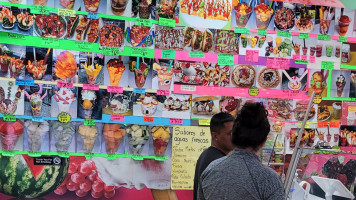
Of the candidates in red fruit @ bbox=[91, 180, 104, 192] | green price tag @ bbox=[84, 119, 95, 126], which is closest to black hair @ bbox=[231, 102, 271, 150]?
green price tag @ bbox=[84, 119, 95, 126]

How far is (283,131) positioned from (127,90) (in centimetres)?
160

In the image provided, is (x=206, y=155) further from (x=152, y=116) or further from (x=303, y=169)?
(x=152, y=116)

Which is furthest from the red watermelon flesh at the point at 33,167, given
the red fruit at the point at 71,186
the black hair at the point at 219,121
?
the black hair at the point at 219,121

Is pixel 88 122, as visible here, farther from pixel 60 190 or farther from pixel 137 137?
pixel 60 190

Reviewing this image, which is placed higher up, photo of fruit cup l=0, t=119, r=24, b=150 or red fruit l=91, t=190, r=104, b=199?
photo of fruit cup l=0, t=119, r=24, b=150

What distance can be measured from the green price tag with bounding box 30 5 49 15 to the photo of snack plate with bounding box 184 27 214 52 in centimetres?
126

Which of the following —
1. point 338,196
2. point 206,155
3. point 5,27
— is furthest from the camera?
point 5,27

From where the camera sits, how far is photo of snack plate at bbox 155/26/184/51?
431 centimetres

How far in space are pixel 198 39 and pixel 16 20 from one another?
63.9 inches

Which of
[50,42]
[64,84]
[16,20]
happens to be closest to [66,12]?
[50,42]

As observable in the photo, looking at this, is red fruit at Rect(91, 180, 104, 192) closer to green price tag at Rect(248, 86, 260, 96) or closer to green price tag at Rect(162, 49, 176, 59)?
green price tag at Rect(162, 49, 176, 59)

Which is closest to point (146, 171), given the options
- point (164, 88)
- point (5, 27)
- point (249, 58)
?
point (164, 88)

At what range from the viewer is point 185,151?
443 cm

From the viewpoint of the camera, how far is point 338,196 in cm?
296
